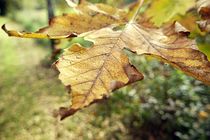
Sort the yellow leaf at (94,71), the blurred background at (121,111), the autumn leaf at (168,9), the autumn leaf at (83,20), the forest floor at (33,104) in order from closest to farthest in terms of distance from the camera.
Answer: the yellow leaf at (94,71) < the autumn leaf at (83,20) < the autumn leaf at (168,9) < the blurred background at (121,111) < the forest floor at (33,104)

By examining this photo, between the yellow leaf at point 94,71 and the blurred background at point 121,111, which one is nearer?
the yellow leaf at point 94,71

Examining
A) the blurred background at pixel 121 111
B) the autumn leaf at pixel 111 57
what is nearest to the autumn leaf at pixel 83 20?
the autumn leaf at pixel 111 57

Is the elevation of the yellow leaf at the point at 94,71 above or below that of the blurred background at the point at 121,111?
above

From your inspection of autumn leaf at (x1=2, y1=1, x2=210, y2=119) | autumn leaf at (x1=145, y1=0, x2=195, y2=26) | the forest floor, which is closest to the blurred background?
the forest floor

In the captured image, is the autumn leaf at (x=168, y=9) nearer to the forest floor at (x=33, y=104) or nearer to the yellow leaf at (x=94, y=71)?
the yellow leaf at (x=94, y=71)

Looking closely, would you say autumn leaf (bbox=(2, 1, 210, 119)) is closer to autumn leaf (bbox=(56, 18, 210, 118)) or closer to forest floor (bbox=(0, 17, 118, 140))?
autumn leaf (bbox=(56, 18, 210, 118))

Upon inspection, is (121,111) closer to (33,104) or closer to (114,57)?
(33,104)

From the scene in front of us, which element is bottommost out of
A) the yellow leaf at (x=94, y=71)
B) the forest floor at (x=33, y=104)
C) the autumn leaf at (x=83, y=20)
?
the forest floor at (x=33, y=104)

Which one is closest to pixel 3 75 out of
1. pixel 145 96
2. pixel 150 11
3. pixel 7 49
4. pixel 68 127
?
pixel 7 49
